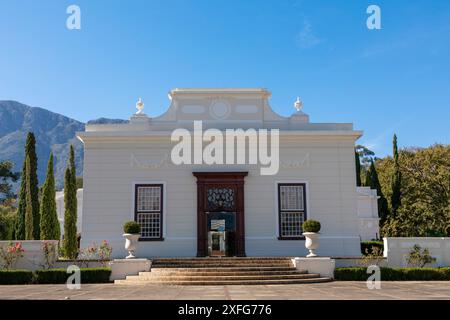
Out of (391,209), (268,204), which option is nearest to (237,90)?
(268,204)

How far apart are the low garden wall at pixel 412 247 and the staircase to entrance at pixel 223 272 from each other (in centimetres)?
291

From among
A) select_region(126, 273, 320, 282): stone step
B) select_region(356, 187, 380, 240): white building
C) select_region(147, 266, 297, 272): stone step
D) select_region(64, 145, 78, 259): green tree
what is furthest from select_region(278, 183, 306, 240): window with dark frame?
select_region(356, 187, 380, 240): white building

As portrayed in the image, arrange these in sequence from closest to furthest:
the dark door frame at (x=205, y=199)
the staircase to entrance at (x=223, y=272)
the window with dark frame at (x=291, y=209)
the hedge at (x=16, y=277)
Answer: the staircase to entrance at (x=223, y=272)
the hedge at (x=16, y=277)
the dark door frame at (x=205, y=199)
the window with dark frame at (x=291, y=209)

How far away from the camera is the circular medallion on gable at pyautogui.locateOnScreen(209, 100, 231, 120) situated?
59.1ft

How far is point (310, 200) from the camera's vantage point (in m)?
17.3

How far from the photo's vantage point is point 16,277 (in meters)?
14.2

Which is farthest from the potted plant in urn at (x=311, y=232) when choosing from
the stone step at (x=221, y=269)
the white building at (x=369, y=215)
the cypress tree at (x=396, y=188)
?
the cypress tree at (x=396, y=188)

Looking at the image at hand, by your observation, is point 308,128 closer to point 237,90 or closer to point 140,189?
point 237,90

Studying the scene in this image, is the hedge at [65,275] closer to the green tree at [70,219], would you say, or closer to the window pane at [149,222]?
the window pane at [149,222]

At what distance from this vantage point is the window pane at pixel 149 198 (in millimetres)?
17156

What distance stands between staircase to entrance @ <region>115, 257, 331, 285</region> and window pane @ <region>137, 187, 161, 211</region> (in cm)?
236

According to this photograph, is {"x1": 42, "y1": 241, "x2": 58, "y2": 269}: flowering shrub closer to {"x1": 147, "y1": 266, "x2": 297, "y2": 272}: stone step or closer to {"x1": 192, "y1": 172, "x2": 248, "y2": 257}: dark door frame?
{"x1": 147, "y1": 266, "x2": 297, "y2": 272}: stone step

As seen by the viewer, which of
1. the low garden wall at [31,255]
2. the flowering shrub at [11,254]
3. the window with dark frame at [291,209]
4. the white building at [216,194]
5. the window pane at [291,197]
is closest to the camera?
the flowering shrub at [11,254]
